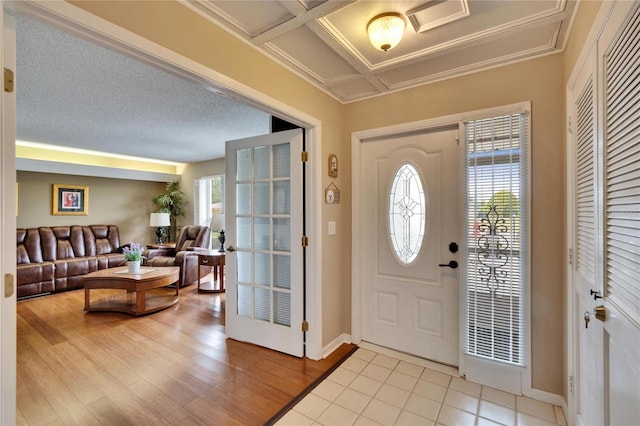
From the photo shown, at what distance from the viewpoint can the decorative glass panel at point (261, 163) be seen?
8.93ft

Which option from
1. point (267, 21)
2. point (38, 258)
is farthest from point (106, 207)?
point (267, 21)

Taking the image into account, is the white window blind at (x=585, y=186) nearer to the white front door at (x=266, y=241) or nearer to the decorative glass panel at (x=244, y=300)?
the white front door at (x=266, y=241)

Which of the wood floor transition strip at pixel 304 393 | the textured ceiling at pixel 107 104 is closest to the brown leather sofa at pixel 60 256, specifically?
the textured ceiling at pixel 107 104

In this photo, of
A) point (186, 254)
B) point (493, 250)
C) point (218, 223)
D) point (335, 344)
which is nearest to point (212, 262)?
point (186, 254)

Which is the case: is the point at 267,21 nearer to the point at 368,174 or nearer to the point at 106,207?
the point at 368,174

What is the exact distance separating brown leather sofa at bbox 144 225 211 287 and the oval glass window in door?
12.2ft

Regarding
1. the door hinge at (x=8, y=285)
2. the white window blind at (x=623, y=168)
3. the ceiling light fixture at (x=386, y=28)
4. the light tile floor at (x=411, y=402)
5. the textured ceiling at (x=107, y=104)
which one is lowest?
the light tile floor at (x=411, y=402)

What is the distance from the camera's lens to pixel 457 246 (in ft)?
7.59

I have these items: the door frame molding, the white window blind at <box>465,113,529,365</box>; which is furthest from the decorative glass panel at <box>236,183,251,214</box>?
the white window blind at <box>465,113,529,365</box>

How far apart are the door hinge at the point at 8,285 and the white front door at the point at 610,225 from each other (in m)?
2.09

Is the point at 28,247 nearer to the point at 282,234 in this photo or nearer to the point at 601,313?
the point at 282,234

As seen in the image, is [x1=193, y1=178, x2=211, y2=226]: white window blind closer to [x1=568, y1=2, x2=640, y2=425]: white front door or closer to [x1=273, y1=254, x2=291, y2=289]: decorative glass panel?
[x1=273, y1=254, x2=291, y2=289]: decorative glass panel

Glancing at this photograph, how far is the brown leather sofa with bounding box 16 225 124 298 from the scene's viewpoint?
439 cm

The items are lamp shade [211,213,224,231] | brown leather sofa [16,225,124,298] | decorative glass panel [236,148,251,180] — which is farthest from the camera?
lamp shade [211,213,224,231]
